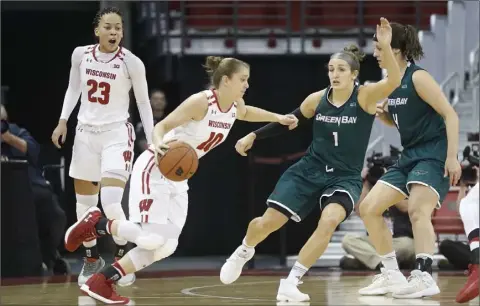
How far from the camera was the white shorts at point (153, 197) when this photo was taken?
7062mm

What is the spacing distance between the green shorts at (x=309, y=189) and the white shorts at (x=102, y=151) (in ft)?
4.45

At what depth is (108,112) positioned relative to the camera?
27.7 ft

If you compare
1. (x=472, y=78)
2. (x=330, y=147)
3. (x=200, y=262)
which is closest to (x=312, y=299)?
(x=330, y=147)

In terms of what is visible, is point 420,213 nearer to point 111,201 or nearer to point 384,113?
point 384,113

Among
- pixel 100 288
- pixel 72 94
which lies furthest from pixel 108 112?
pixel 100 288

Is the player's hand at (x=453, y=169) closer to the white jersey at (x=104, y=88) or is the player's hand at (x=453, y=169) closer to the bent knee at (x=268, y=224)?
the bent knee at (x=268, y=224)

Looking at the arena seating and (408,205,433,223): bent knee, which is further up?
the arena seating

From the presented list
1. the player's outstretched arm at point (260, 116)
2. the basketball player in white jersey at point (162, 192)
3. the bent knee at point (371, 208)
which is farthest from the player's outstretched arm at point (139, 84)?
the bent knee at point (371, 208)

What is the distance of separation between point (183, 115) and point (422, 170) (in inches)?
64.0

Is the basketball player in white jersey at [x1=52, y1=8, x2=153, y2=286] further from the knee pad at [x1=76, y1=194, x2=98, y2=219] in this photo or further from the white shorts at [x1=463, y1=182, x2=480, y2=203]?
the white shorts at [x1=463, y1=182, x2=480, y2=203]

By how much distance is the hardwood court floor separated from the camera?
A: 7363 millimetres

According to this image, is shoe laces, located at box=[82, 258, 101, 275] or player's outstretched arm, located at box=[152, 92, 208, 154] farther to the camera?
shoe laces, located at box=[82, 258, 101, 275]

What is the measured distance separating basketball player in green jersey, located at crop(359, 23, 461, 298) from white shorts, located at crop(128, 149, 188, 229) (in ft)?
4.27

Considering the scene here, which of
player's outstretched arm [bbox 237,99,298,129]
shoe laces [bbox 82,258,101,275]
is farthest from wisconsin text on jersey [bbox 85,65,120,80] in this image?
shoe laces [bbox 82,258,101,275]
